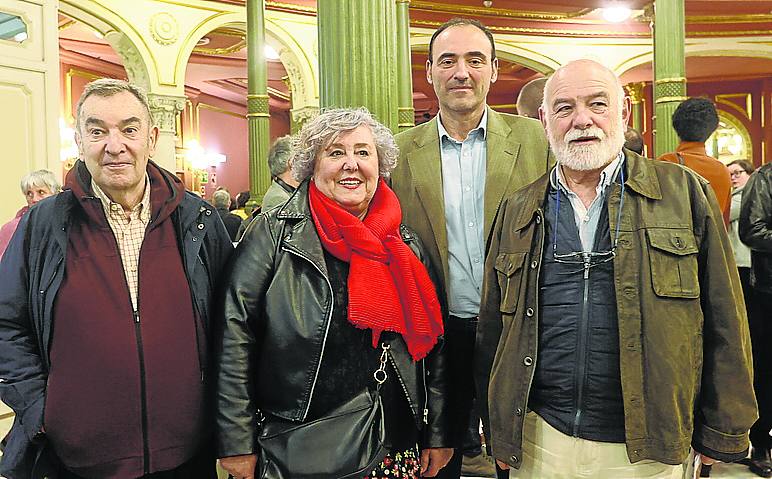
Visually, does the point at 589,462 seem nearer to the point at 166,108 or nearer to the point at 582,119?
the point at 582,119

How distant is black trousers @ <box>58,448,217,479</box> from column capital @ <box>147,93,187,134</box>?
347 inches

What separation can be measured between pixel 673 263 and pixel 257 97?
772 centimetres

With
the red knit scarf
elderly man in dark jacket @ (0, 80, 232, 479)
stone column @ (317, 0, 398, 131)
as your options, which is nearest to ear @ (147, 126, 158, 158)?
elderly man in dark jacket @ (0, 80, 232, 479)

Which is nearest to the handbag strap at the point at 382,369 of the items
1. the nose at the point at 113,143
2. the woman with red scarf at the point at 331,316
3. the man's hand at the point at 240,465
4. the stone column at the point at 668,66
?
the woman with red scarf at the point at 331,316

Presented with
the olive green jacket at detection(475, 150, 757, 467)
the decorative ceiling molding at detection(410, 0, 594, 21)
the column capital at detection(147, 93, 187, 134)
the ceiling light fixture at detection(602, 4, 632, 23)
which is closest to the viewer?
the olive green jacket at detection(475, 150, 757, 467)

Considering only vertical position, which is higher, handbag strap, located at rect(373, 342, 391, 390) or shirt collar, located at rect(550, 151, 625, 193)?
shirt collar, located at rect(550, 151, 625, 193)

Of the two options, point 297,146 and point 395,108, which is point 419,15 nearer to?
point 395,108

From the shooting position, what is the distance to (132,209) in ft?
6.36

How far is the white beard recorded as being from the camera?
1.79m

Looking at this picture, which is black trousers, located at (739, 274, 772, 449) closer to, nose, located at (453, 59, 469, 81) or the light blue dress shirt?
the light blue dress shirt

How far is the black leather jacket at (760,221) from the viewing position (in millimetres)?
3195

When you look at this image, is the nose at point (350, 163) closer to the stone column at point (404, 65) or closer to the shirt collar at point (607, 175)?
the shirt collar at point (607, 175)

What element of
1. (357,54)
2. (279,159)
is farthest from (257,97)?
(357,54)

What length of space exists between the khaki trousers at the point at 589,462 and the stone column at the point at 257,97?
7227 mm
